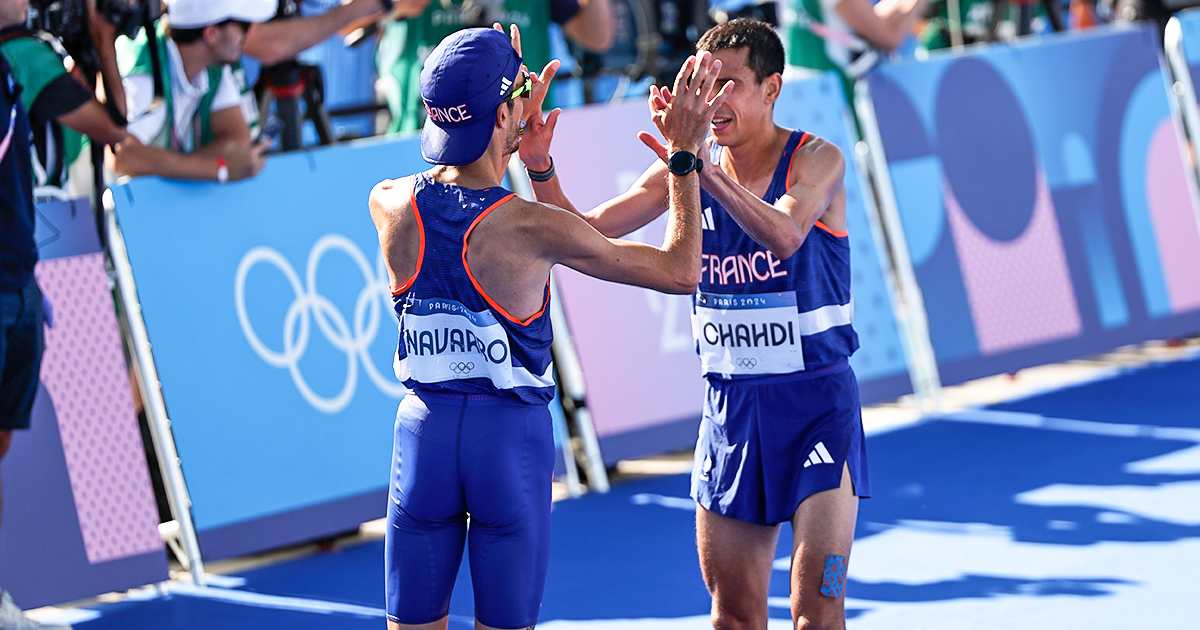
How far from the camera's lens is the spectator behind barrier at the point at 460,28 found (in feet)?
23.4

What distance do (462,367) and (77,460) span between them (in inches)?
113

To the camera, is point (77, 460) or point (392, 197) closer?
point (392, 197)

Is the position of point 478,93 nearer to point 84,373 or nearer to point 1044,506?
point 84,373

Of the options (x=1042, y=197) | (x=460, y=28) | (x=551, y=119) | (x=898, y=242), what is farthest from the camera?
(x=1042, y=197)

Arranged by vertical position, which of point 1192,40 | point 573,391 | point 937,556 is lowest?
point 937,556

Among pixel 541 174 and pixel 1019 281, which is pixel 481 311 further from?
pixel 1019 281

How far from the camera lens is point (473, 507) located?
A: 318 cm

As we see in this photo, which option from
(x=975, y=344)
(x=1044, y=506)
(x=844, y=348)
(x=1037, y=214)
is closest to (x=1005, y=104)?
(x=1037, y=214)

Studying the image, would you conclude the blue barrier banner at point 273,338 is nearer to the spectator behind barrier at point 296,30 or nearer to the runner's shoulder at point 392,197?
the spectator behind barrier at point 296,30

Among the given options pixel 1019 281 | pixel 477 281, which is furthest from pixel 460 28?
pixel 477 281

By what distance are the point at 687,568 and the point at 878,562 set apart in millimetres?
741

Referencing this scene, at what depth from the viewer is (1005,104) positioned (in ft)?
26.7

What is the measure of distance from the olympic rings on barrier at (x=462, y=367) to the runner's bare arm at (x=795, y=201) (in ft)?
2.33

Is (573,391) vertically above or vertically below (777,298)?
below
